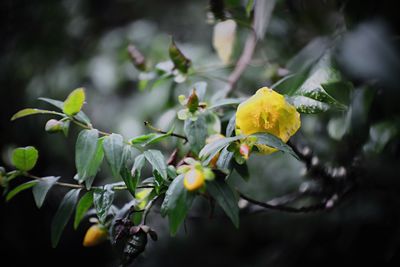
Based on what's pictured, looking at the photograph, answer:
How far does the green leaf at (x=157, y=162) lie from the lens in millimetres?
516

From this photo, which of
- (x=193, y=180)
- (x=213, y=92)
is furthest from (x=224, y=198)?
(x=213, y=92)

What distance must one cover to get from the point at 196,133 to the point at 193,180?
132 millimetres

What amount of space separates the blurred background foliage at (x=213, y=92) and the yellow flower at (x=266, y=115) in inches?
10.3

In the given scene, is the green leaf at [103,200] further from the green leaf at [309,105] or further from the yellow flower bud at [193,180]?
the green leaf at [309,105]

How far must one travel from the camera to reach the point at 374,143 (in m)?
0.79

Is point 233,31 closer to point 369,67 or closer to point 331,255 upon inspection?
point 369,67

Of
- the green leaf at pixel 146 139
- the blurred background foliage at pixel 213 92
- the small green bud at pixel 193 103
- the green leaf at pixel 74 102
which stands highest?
the green leaf at pixel 74 102

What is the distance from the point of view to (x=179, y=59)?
2.58 feet

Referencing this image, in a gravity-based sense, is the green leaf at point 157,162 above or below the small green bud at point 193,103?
below

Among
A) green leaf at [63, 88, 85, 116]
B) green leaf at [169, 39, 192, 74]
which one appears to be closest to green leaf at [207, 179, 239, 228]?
green leaf at [63, 88, 85, 116]

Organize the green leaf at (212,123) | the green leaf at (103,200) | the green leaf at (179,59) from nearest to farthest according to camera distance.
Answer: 1. the green leaf at (103,200)
2. the green leaf at (212,123)
3. the green leaf at (179,59)

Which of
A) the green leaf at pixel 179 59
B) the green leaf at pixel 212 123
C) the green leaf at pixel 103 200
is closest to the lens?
the green leaf at pixel 103 200

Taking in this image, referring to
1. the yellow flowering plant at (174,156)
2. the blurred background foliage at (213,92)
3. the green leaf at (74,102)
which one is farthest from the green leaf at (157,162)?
the blurred background foliage at (213,92)

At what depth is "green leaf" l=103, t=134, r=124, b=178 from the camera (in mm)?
505
